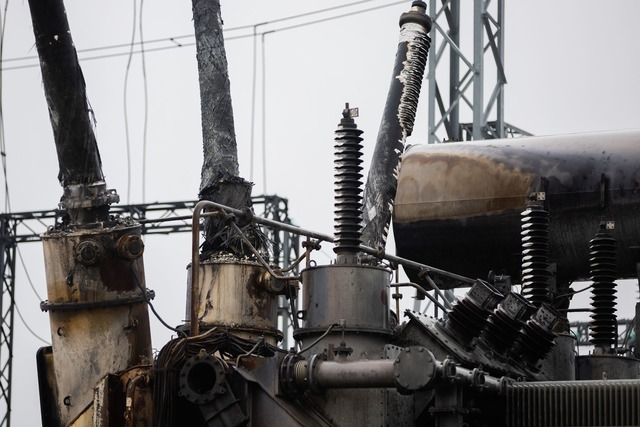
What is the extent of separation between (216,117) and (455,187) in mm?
4622

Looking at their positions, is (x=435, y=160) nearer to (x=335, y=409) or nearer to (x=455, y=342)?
(x=455, y=342)

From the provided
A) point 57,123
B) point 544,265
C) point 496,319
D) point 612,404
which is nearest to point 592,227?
point 544,265

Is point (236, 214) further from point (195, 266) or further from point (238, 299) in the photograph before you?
point (195, 266)

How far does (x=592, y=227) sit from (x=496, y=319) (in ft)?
18.4

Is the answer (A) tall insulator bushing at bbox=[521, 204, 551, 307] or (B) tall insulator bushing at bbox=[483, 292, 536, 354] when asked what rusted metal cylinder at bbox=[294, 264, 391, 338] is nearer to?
(B) tall insulator bushing at bbox=[483, 292, 536, 354]

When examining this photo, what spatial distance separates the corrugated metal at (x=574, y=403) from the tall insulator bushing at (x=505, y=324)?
4.01 feet

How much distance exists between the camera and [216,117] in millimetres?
19000

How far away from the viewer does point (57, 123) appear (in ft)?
51.2

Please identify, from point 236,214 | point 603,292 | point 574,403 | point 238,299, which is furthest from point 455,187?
point 574,403

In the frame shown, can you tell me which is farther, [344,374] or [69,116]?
[69,116]

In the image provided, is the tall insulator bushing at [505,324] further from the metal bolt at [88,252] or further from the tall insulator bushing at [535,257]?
the metal bolt at [88,252]

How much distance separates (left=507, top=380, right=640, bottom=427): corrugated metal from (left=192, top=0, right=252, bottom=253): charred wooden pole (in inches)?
192

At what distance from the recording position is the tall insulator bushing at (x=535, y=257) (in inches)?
703

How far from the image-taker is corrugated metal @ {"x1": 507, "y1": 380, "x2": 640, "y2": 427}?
14.7 meters
